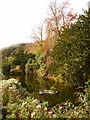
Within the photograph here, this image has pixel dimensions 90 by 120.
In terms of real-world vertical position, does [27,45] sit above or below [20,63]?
above

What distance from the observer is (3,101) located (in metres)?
4.96

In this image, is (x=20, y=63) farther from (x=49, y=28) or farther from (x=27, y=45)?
(x=27, y=45)

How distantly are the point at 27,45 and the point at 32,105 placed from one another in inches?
834

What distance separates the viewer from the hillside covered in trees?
396cm

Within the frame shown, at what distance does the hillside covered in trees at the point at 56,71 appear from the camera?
13.0ft

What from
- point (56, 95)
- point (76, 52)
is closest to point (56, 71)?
point (76, 52)

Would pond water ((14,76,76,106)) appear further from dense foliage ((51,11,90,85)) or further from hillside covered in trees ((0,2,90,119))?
dense foliage ((51,11,90,85))

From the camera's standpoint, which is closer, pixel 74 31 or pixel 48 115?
pixel 48 115

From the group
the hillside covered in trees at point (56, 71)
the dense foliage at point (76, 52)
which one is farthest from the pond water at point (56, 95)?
the dense foliage at point (76, 52)

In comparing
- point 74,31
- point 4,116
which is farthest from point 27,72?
point 4,116

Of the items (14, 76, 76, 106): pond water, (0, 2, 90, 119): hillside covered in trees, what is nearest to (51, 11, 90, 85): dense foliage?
(0, 2, 90, 119): hillside covered in trees

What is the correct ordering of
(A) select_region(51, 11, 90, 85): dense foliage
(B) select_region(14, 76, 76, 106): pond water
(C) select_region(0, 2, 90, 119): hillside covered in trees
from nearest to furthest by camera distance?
1. (C) select_region(0, 2, 90, 119): hillside covered in trees
2. (B) select_region(14, 76, 76, 106): pond water
3. (A) select_region(51, 11, 90, 85): dense foliage

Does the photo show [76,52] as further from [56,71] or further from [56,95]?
[56,95]

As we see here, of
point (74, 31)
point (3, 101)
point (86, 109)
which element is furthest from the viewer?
point (74, 31)
